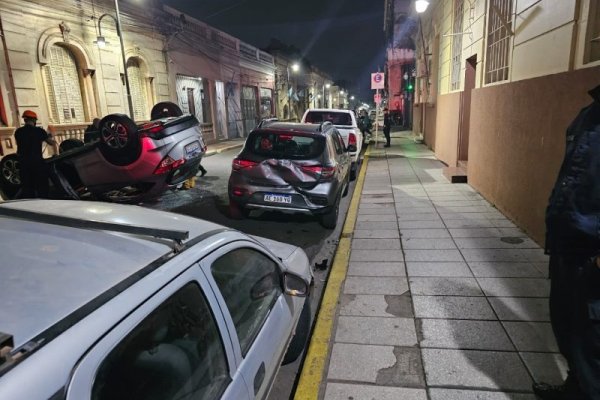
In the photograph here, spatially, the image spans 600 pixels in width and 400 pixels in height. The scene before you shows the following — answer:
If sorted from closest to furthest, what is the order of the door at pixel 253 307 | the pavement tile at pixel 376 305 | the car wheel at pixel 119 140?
the door at pixel 253 307
the pavement tile at pixel 376 305
the car wheel at pixel 119 140

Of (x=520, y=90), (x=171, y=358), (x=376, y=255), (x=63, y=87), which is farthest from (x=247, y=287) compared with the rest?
(x=63, y=87)

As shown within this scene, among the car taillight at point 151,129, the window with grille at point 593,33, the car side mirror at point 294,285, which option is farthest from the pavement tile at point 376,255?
the car taillight at point 151,129

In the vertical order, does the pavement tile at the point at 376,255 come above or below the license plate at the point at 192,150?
below

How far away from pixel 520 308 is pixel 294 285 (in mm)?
2355

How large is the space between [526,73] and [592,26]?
5.66 feet

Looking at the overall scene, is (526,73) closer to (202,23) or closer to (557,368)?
(557,368)

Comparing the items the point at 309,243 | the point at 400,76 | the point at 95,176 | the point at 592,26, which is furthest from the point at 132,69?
the point at 400,76

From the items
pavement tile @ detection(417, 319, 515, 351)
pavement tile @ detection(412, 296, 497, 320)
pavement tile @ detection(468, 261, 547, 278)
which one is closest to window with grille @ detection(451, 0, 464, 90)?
pavement tile @ detection(468, 261, 547, 278)

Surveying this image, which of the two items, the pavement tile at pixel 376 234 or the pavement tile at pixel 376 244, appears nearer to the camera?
the pavement tile at pixel 376 244

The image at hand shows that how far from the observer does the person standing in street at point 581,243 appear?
2.07 metres

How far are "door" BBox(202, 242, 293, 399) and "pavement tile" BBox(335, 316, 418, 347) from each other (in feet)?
3.29

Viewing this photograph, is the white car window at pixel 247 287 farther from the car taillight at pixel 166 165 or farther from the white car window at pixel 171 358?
the car taillight at pixel 166 165

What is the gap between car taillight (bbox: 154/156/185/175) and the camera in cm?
739

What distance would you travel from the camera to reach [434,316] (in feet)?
12.1
